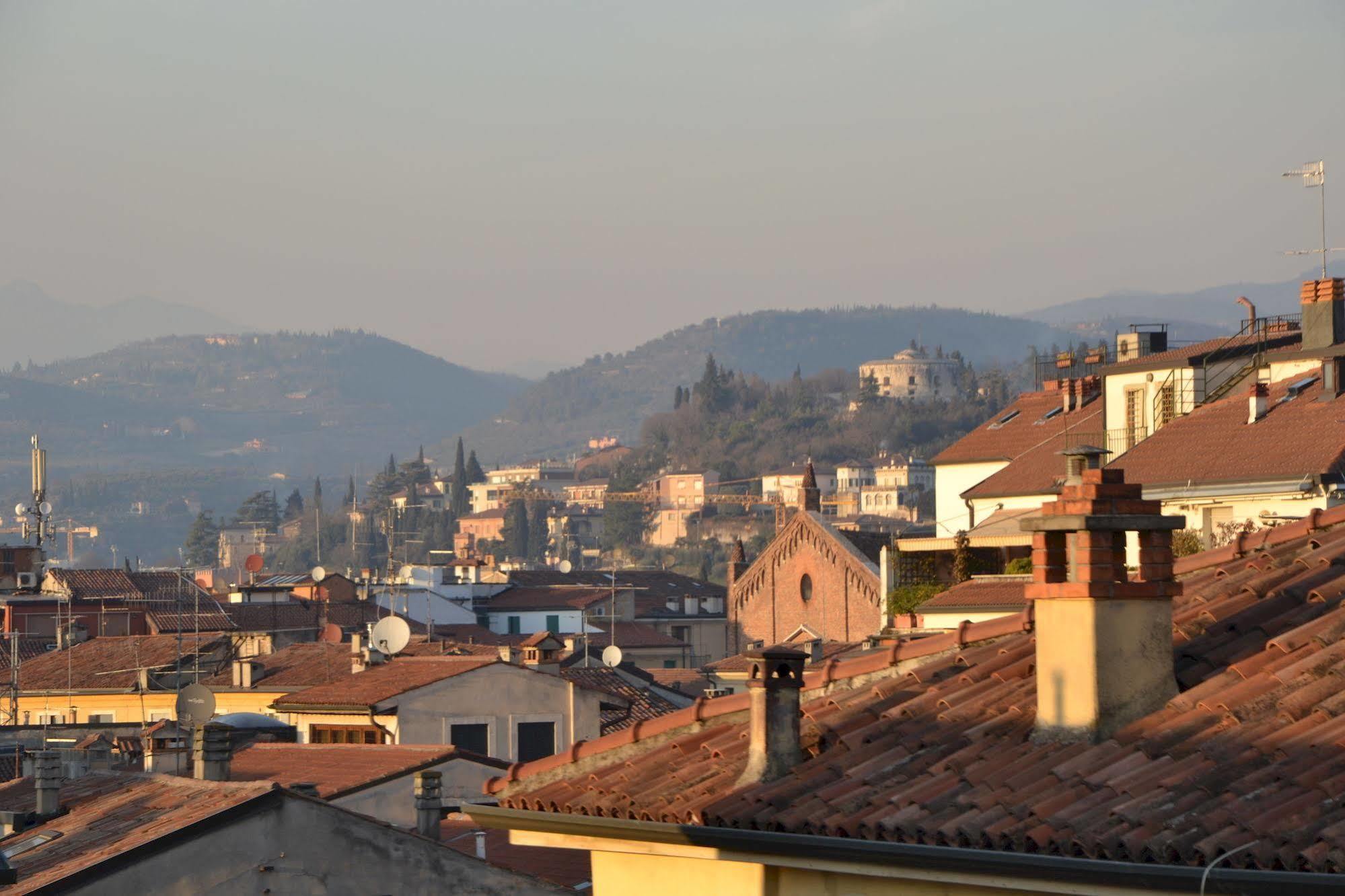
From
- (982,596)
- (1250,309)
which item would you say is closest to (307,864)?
(982,596)

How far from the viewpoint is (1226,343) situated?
4312cm

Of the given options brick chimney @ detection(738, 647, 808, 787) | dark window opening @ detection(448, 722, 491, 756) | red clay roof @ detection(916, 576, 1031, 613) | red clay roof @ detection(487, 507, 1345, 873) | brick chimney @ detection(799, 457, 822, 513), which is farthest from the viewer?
brick chimney @ detection(799, 457, 822, 513)

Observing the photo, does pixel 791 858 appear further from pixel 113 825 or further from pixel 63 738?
pixel 63 738

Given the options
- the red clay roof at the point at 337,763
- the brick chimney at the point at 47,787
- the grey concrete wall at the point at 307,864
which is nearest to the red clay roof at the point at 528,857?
the grey concrete wall at the point at 307,864

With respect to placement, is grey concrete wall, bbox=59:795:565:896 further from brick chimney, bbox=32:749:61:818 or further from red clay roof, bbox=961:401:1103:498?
red clay roof, bbox=961:401:1103:498

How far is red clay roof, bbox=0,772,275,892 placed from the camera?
62.0 ft

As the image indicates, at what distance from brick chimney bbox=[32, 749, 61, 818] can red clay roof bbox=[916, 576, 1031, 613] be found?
12.6 m

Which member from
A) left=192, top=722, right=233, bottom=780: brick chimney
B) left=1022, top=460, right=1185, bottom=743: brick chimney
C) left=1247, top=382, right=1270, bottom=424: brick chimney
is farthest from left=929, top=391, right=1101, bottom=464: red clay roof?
left=1022, top=460, right=1185, bottom=743: brick chimney

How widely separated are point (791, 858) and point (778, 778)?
753 millimetres

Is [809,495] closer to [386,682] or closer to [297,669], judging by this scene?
[297,669]

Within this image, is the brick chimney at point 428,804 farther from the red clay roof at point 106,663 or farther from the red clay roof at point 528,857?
the red clay roof at point 106,663

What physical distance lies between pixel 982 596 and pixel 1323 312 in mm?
11755

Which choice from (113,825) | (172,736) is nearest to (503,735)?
(172,736)

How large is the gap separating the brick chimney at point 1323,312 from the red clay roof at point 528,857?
20.6 m
